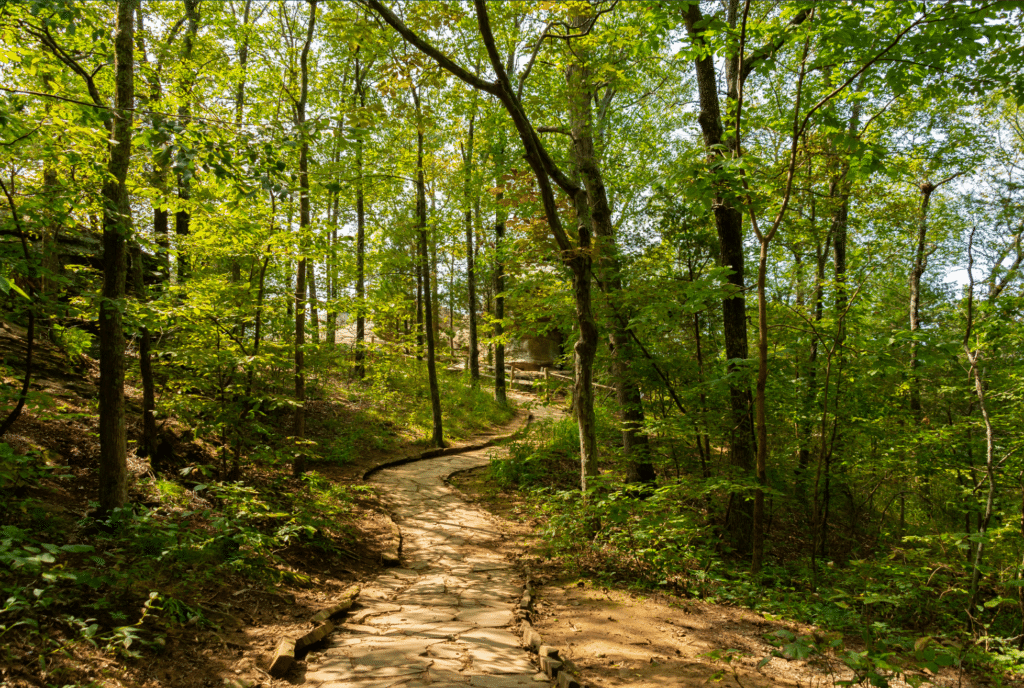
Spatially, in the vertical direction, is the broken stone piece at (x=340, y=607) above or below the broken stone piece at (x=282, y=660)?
below

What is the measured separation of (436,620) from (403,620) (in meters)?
0.29

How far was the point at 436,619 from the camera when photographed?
4375 mm

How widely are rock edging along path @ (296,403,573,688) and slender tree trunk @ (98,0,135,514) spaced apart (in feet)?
8.22

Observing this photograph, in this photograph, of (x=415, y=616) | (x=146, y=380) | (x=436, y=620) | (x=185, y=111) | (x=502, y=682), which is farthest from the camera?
(x=185, y=111)

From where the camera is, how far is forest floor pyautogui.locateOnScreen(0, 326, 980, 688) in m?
3.11

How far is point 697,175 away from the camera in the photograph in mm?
4738

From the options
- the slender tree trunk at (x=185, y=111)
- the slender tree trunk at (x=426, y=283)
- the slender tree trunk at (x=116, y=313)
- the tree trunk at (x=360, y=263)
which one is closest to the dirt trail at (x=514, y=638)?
the slender tree trunk at (x=116, y=313)

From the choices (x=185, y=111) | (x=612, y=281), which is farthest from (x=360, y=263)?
(x=612, y=281)

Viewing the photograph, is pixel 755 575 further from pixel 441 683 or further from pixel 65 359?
pixel 65 359

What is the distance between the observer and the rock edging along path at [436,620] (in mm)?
3191

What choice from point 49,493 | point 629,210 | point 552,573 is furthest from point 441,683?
point 629,210

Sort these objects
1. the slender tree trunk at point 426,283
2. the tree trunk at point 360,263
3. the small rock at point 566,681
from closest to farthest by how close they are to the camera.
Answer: the small rock at point 566,681 < the tree trunk at point 360,263 < the slender tree trunk at point 426,283

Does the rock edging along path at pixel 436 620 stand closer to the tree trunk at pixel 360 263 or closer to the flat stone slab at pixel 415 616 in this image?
the flat stone slab at pixel 415 616

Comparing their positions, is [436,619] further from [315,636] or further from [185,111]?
[185,111]
